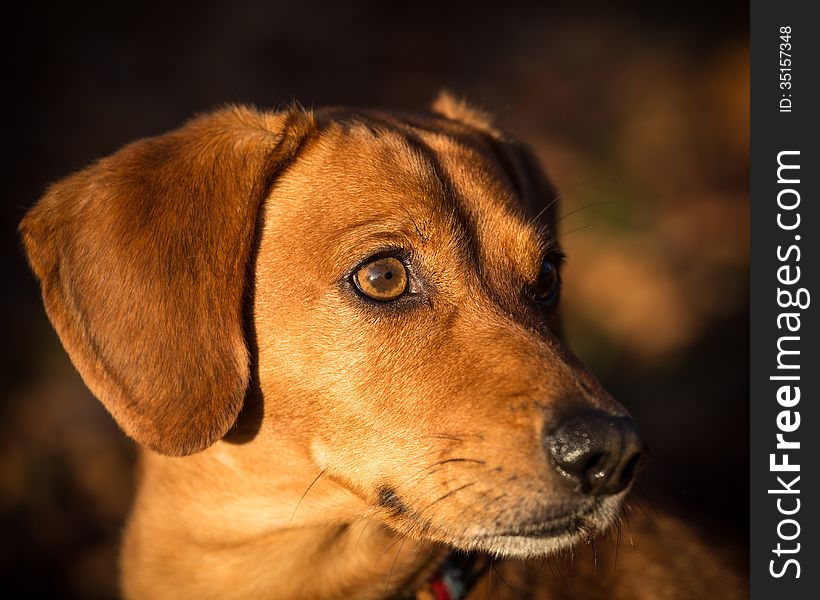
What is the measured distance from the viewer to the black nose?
2287mm

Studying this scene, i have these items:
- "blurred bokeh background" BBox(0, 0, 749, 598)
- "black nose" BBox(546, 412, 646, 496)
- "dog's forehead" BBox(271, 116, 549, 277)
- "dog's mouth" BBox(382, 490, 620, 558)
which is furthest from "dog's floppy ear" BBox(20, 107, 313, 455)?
"blurred bokeh background" BBox(0, 0, 749, 598)

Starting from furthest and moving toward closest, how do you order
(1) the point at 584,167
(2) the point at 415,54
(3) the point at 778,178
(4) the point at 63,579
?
(2) the point at 415,54, (1) the point at 584,167, (4) the point at 63,579, (3) the point at 778,178

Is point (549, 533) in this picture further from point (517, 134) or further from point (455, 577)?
point (517, 134)

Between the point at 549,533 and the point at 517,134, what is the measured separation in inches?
105

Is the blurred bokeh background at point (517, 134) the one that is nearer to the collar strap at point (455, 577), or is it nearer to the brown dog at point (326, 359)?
the collar strap at point (455, 577)

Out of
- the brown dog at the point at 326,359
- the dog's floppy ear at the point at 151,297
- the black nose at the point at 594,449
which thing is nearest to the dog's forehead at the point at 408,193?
the brown dog at the point at 326,359

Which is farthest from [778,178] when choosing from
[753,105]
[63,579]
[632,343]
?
[63,579]

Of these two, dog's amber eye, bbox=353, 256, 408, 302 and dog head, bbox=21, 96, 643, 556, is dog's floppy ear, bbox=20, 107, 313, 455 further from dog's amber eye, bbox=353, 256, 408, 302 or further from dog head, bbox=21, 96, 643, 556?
dog's amber eye, bbox=353, 256, 408, 302

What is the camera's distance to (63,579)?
519cm

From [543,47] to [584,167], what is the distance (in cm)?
200

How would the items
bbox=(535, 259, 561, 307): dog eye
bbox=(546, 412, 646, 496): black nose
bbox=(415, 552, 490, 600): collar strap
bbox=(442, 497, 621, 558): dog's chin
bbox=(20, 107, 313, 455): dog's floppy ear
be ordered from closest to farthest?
bbox=(546, 412, 646, 496): black nose, bbox=(442, 497, 621, 558): dog's chin, bbox=(20, 107, 313, 455): dog's floppy ear, bbox=(415, 552, 490, 600): collar strap, bbox=(535, 259, 561, 307): dog eye

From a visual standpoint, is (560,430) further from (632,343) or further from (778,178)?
(632,343)

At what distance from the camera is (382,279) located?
2725mm

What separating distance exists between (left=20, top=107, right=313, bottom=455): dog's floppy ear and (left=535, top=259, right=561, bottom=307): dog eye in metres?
1.11
